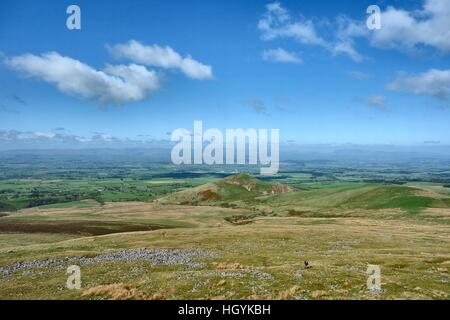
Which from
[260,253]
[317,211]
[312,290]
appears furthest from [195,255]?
[317,211]

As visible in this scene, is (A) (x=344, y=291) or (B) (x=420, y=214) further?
(B) (x=420, y=214)

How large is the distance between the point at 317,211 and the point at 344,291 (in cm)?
14077

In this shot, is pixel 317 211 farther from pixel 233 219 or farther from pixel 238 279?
pixel 238 279

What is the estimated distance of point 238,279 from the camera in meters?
40.2

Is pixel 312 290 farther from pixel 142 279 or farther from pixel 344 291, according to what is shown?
pixel 142 279

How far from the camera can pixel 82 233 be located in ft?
347

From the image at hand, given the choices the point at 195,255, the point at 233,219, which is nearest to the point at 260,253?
the point at 195,255
